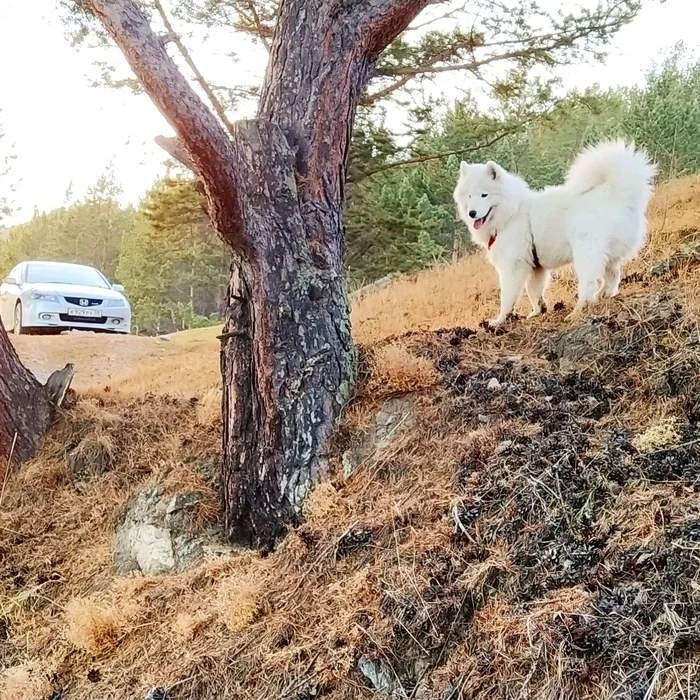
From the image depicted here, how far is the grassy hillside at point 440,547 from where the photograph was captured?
238 centimetres

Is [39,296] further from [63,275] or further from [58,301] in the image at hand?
[63,275]

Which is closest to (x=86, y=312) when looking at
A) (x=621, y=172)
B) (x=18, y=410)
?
(x=18, y=410)

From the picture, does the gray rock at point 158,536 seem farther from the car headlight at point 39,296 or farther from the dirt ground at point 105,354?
the car headlight at point 39,296

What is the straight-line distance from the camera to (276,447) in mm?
3969

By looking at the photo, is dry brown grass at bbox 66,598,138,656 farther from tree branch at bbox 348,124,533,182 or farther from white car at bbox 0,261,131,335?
white car at bbox 0,261,131,335

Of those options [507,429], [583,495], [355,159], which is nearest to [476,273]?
[355,159]

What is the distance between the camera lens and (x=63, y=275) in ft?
41.4

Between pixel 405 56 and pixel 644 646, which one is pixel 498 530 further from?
pixel 405 56

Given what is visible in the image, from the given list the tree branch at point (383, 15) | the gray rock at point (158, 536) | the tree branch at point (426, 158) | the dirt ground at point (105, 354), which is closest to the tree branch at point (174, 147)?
the tree branch at point (383, 15)

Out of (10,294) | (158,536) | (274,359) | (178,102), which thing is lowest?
(158,536)

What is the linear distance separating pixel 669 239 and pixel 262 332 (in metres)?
4.87

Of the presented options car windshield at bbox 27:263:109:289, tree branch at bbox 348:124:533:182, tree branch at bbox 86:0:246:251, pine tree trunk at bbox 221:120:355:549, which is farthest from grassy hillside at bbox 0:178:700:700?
car windshield at bbox 27:263:109:289

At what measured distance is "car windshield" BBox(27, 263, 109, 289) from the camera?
12.3m

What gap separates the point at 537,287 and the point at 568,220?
2.19 ft
